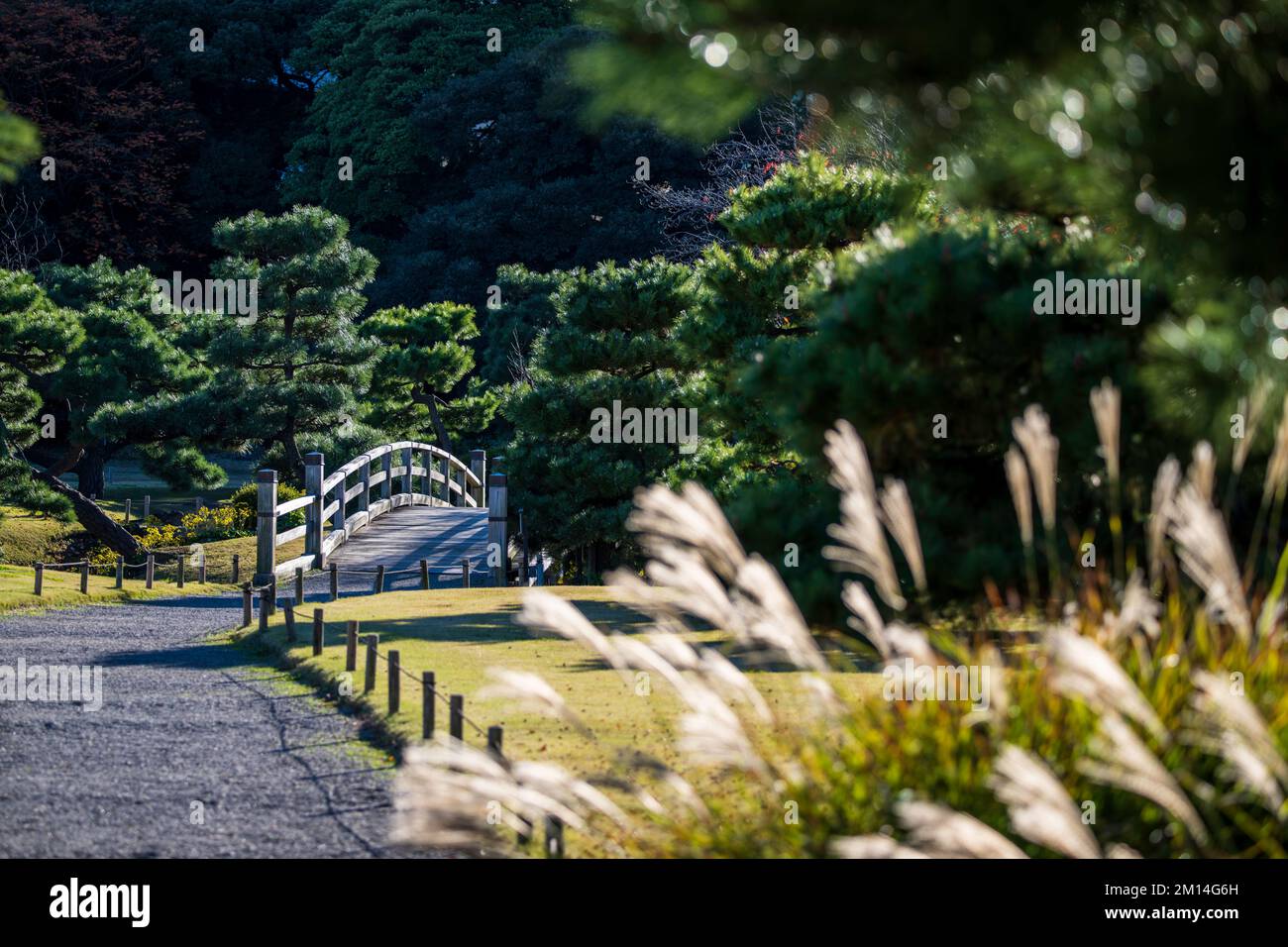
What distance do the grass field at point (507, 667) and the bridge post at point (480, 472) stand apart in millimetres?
9898

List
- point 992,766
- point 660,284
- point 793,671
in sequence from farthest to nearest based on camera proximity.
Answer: point 660,284 < point 793,671 < point 992,766

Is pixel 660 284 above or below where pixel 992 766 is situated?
above

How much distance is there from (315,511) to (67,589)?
324cm

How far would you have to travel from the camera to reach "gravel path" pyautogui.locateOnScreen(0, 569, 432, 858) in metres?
5.35

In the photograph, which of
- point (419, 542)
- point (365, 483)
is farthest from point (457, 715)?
point (365, 483)

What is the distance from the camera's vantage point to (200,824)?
18.2ft

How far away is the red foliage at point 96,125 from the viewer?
3122cm

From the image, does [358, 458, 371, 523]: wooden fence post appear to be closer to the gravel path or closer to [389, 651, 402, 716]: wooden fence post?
the gravel path

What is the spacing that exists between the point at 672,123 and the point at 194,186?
32.6 metres

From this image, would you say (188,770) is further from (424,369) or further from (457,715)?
(424,369)

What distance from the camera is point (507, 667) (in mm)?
8898

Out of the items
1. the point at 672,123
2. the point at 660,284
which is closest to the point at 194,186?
the point at 660,284

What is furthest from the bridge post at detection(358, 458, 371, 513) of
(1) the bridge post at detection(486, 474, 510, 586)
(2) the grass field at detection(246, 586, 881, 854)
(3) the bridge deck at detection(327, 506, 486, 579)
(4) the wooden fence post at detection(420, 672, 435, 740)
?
(4) the wooden fence post at detection(420, 672, 435, 740)

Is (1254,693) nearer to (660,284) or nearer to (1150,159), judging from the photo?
(1150,159)
